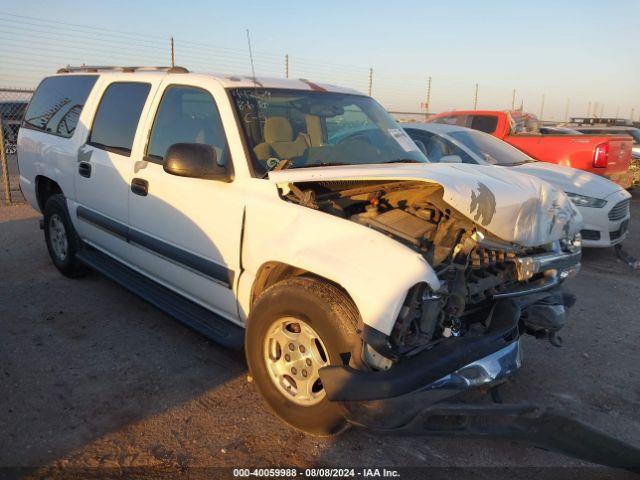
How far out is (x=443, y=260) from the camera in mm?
2756

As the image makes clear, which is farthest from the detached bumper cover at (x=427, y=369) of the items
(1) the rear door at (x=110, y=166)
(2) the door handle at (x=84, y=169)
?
(2) the door handle at (x=84, y=169)

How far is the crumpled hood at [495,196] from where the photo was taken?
274cm

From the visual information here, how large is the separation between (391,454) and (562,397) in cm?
137

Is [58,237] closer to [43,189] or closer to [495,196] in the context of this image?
[43,189]

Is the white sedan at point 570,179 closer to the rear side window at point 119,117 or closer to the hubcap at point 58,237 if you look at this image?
the rear side window at point 119,117

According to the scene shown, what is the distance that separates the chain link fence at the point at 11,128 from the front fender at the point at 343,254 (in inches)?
304

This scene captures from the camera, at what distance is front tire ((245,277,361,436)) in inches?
102

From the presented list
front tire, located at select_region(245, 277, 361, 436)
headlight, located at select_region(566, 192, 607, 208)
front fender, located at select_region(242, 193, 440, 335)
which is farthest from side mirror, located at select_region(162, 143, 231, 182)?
headlight, located at select_region(566, 192, 607, 208)

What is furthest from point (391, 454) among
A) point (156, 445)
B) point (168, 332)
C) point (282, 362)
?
point (168, 332)

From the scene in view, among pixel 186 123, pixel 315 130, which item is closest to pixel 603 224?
pixel 315 130

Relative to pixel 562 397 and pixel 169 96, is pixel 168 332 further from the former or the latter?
pixel 562 397

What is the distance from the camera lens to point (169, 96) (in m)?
3.92

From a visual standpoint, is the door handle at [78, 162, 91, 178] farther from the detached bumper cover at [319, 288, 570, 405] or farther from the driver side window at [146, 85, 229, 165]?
the detached bumper cover at [319, 288, 570, 405]

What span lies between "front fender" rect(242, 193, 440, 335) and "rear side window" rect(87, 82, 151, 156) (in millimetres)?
1617
